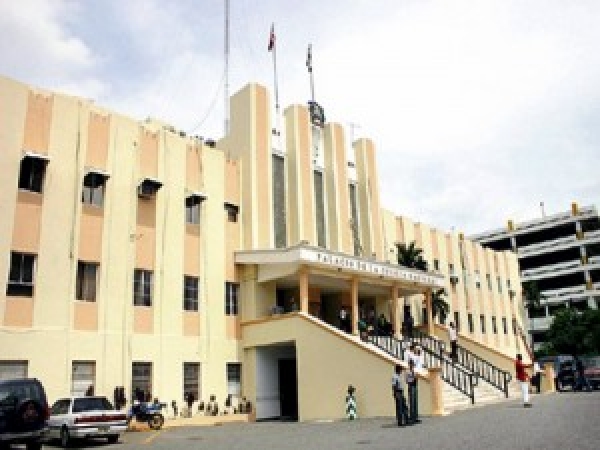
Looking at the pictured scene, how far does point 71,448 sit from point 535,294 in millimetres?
53211

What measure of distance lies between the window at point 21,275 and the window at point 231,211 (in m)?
9.38

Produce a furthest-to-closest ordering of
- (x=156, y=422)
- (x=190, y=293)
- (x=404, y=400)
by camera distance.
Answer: (x=190, y=293) → (x=156, y=422) → (x=404, y=400)

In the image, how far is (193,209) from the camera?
84.7 feet

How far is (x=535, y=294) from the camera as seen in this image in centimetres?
5969

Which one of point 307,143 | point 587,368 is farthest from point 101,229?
point 587,368

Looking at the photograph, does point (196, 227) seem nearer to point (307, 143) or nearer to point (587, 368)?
point (307, 143)

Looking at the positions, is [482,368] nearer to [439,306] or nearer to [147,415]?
[439,306]

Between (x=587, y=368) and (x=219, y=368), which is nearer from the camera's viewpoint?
(x=219, y=368)

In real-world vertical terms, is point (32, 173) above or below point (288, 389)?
above

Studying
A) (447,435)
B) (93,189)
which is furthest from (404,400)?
(93,189)

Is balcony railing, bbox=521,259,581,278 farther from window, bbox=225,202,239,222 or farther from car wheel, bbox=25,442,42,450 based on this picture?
car wheel, bbox=25,442,42,450

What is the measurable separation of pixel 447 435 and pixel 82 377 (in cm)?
1360

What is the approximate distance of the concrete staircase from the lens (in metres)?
20.1

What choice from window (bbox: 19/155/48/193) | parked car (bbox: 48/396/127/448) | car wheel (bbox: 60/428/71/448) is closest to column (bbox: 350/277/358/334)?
parked car (bbox: 48/396/127/448)
